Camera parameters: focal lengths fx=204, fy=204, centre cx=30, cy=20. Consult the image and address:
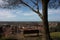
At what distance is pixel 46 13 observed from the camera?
9.40 m

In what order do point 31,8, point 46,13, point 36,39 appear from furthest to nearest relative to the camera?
1. point 36,39
2. point 31,8
3. point 46,13

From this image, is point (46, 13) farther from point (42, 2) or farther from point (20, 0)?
point (20, 0)

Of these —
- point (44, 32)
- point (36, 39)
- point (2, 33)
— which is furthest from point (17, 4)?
point (2, 33)

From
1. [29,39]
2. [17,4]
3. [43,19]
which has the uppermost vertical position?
[17,4]

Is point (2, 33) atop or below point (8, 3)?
below

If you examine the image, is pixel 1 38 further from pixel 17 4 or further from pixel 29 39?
pixel 17 4

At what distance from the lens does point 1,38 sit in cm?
1316

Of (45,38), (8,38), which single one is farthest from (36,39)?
(45,38)

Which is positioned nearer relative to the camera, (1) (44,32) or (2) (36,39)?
(1) (44,32)

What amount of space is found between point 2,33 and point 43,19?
18.6 ft

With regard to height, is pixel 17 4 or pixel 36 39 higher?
pixel 17 4

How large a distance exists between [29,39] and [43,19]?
139 inches

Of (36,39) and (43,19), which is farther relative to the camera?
(36,39)

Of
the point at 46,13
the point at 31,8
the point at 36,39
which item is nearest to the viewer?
the point at 46,13
